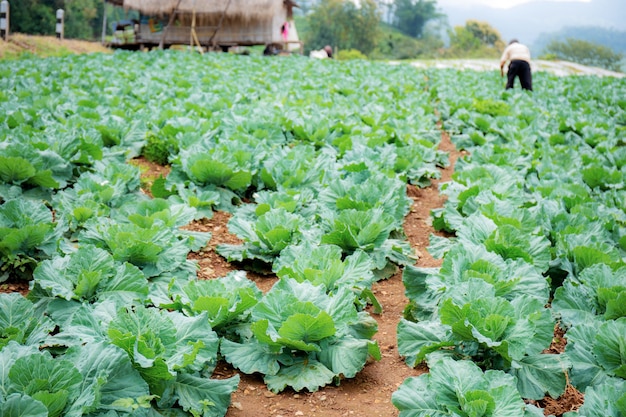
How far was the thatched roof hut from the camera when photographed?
84.0 feet

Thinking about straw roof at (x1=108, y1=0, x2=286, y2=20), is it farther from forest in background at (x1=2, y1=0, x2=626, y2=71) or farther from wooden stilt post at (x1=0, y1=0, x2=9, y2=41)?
wooden stilt post at (x1=0, y1=0, x2=9, y2=41)

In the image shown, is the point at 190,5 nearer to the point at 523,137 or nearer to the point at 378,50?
the point at 523,137

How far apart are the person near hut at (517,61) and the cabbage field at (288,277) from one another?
759 centimetres

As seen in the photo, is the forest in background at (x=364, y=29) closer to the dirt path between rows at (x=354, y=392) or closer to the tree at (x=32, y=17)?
the tree at (x=32, y=17)

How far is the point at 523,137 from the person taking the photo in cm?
773

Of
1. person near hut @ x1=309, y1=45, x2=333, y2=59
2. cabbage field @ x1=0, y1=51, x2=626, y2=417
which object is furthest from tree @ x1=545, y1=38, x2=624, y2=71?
cabbage field @ x1=0, y1=51, x2=626, y2=417

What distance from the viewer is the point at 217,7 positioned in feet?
85.0

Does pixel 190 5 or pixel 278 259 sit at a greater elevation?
pixel 190 5

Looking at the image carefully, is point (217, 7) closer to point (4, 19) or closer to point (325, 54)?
point (325, 54)

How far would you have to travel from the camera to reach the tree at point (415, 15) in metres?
92.3

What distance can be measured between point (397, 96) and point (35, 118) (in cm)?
825

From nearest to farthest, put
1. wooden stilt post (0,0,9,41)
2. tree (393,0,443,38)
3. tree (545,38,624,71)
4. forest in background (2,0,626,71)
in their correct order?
wooden stilt post (0,0,9,41) → forest in background (2,0,626,71) → tree (545,38,624,71) → tree (393,0,443,38)

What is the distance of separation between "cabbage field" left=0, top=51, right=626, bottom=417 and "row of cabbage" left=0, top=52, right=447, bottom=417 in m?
0.01

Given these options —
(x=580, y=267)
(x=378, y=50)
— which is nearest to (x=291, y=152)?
(x=580, y=267)
